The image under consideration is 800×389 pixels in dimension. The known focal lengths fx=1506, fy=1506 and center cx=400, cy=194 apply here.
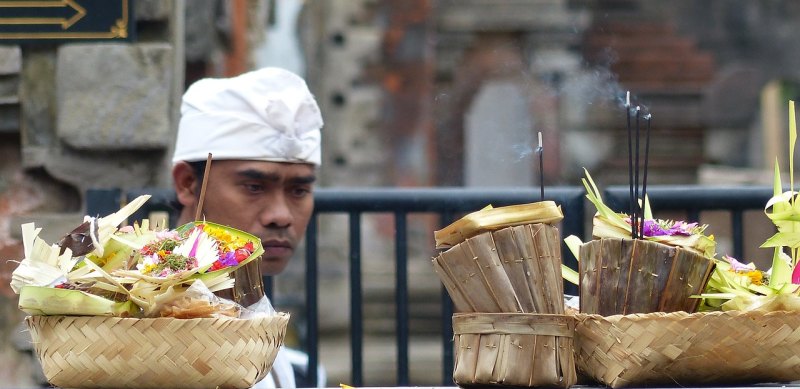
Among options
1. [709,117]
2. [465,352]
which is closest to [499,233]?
[465,352]

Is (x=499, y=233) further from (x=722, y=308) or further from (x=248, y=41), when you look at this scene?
(x=248, y=41)

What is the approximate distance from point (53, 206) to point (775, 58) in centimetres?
1221

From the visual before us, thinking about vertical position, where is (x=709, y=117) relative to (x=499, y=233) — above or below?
below

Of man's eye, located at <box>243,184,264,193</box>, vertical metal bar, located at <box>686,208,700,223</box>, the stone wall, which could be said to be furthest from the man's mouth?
vertical metal bar, located at <box>686,208,700,223</box>

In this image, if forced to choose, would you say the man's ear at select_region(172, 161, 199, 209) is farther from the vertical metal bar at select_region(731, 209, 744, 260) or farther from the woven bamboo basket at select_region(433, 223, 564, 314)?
the woven bamboo basket at select_region(433, 223, 564, 314)

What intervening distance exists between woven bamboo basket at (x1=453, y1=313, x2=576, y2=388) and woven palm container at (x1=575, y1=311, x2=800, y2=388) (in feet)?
0.25

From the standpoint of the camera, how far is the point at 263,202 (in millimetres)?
4383

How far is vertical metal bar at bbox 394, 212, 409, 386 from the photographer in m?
5.02

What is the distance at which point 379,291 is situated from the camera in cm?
1078

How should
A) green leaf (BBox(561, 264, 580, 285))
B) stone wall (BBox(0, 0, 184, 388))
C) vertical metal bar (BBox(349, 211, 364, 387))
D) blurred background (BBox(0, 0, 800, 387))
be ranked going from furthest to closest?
blurred background (BBox(0, 0, 800, 387)) → stone wall (BBox(0, 0, 184, 388)) → vertical metal bar (BBox(349, 211, 364, 387)) → green leaf (BBox(561, 264, 580, 285))

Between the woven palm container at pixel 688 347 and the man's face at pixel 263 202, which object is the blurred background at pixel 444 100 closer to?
the man's face at pixel 263 202

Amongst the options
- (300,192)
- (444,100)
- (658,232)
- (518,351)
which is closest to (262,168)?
(300,192)

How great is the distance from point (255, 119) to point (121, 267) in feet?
5.46

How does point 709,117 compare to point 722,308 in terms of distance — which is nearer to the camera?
point 722,308
